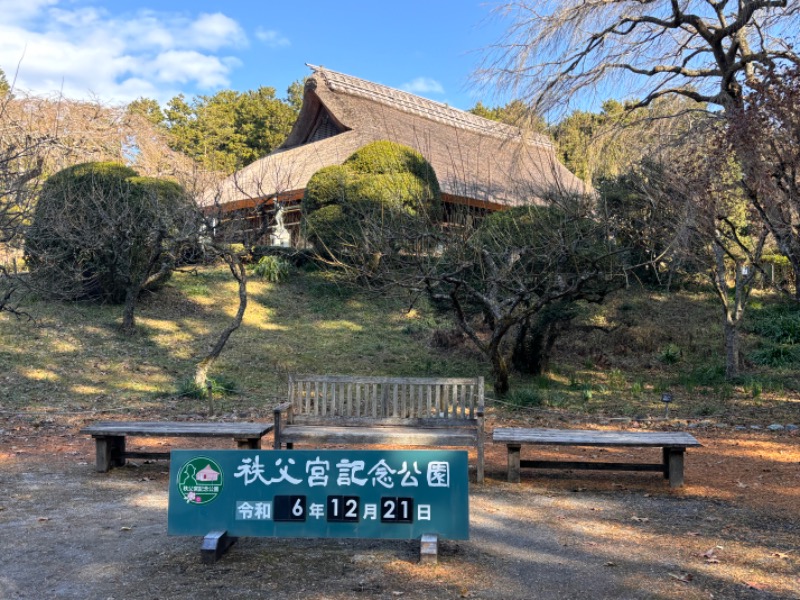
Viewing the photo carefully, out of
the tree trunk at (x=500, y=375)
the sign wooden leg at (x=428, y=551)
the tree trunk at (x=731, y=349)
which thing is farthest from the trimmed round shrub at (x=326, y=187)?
the sign wooden leg at (x=428, y=551)

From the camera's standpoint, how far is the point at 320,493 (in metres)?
4.62

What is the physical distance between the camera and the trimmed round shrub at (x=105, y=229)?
13.9 meters

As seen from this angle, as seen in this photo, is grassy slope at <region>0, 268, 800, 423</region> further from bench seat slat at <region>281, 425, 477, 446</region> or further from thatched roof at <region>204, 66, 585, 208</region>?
bench seat slat at <region>281, 425, 477, 446</region>

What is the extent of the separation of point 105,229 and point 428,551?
1217 centimetres

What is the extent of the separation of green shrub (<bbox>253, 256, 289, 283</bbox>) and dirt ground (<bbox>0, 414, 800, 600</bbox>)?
492 inches

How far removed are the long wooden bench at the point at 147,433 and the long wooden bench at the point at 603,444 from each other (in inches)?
91.5

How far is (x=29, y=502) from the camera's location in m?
5.82

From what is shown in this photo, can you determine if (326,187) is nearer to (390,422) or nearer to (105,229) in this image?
(105,229)

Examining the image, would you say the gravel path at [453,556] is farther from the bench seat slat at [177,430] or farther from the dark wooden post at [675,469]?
the bench seat slat at [177,430]

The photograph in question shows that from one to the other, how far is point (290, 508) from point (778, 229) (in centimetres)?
511

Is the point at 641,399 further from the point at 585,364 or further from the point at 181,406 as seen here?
the point at 181,406

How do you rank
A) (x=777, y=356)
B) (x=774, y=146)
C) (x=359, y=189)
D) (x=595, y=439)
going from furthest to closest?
(x=359, y=189) < (x=777, y=356) < (x=595, y=439) < (x=774, y=146)

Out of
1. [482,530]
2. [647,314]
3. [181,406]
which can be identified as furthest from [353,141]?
[482,530]

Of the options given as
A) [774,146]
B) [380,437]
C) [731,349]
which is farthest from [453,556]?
[731,349]
